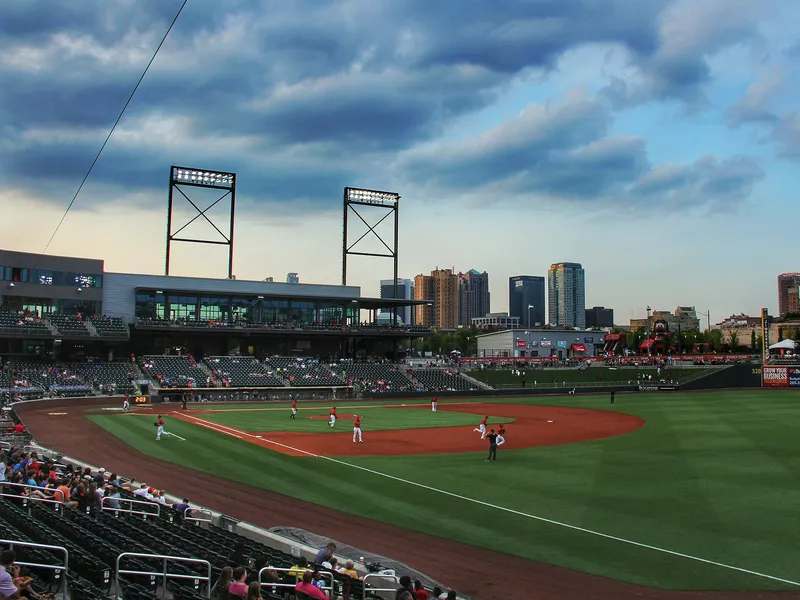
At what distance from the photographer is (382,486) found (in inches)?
835

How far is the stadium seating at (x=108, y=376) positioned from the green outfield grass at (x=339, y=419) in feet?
43.4

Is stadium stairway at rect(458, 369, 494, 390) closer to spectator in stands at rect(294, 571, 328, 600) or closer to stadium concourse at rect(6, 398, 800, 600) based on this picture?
stadium concourse at rect(6, 398, 800, 600)

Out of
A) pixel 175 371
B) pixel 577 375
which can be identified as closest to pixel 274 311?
pixel 175 371

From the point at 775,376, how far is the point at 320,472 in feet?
233

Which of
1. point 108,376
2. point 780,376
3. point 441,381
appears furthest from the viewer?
point 780,376

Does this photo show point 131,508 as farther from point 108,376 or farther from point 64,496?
point 108,376

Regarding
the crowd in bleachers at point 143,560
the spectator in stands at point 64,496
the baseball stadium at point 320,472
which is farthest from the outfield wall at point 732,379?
the spectator in stands at point 64,496

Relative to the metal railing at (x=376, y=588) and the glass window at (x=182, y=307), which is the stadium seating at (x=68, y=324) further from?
the metal railing at (x=376, y=588)

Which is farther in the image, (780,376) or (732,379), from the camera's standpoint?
(732,379)

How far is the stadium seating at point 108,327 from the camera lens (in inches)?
2515

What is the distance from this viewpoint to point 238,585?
8648 mm

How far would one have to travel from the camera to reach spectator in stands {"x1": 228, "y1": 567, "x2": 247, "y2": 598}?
859 centimetres

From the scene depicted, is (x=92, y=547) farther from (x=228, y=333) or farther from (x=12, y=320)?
(x=228, y=333)

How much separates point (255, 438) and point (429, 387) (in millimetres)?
40078
